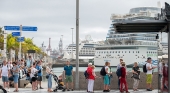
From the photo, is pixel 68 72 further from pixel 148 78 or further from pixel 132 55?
pixel 132 55

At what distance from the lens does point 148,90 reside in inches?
692

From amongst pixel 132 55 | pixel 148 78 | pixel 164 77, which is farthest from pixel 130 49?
pixel 164 77

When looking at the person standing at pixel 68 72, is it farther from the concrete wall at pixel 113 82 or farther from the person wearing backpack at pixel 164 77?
the person wearing backpack at pixel 164 77

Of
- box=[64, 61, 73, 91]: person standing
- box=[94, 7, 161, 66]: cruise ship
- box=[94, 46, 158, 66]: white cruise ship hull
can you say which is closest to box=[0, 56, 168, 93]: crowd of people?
box=[64, 61, 73, 91]: person standing

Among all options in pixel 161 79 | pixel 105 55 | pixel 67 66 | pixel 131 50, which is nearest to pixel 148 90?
pixel 67 66

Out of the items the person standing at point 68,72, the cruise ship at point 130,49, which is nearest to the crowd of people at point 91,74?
the person standing at point 68,72

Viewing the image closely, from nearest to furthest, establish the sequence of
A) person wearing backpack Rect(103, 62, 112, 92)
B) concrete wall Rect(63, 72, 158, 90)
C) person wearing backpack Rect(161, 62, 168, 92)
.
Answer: person wearing backpack Rect(161, 62, 168, 92) < person wearing backpack Rect(103, 62, 112, 92) < concrete wall Rect(63, 72, 158, 90)

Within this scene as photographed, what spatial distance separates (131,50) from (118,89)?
67357 millimetres

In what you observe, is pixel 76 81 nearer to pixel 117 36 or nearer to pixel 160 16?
Answer: pixel 160 16

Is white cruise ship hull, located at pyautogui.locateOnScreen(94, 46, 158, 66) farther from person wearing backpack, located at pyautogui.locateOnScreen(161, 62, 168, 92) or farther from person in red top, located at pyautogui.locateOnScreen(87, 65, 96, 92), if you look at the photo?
person wearing backpack, located at pyautogui.locateOnScreen(161, 62, 168, 92)

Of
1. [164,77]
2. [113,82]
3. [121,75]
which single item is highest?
[164,77]

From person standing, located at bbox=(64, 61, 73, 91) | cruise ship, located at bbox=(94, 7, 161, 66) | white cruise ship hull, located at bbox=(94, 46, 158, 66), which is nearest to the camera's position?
person standing, located at bbox=(64, 61, 73, 91)

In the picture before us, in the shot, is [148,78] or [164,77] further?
[148,78]

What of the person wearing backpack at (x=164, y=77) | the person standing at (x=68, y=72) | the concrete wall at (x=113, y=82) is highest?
the person wearing backpack at (x=164, y=77)
